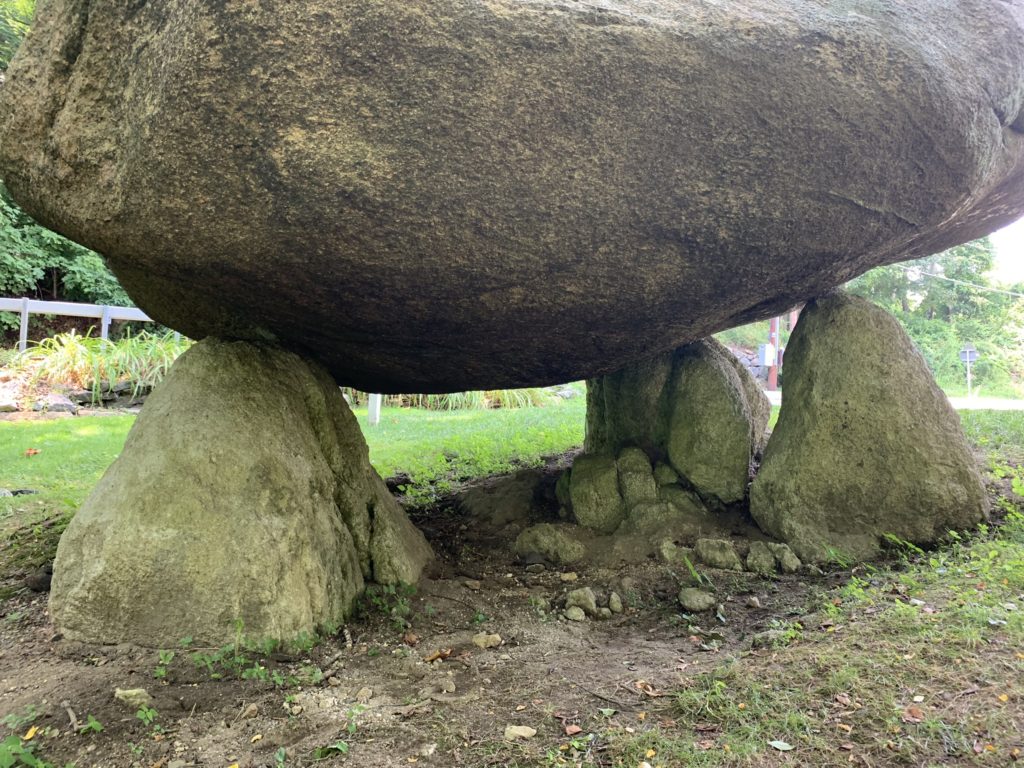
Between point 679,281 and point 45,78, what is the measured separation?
3.22m

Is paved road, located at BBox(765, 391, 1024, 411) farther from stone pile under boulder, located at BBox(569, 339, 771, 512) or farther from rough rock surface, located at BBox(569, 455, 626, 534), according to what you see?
rough rock surface, located at BBox(569, 455, 626, 534)

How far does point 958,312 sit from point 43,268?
2908 centimetres

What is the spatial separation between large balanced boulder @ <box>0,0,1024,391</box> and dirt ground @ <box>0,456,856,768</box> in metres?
1.60

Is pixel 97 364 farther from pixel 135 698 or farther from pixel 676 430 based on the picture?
pixel 135 698

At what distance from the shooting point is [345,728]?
2.49 m

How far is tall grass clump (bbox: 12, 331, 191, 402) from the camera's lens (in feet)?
34.7

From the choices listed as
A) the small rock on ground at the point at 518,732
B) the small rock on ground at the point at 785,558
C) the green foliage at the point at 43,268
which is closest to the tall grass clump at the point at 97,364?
the green foliage at the point at 43,268

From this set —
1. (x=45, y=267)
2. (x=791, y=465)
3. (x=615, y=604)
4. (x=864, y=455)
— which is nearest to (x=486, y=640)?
(x=615, y=604)

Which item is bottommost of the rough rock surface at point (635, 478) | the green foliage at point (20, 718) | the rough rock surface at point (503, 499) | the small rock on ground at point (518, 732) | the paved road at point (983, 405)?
the small rock on ground at point (518, 732)

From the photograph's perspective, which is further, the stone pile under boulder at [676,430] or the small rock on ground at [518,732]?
the stone pile under boulder at [676,430]

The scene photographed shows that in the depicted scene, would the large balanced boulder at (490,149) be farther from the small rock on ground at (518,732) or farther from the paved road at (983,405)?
the paved road at (983,405)

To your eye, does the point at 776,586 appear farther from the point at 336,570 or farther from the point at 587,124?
the point at 587,124

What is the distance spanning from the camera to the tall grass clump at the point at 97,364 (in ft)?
34.7

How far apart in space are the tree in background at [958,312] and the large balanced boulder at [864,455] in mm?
21110
